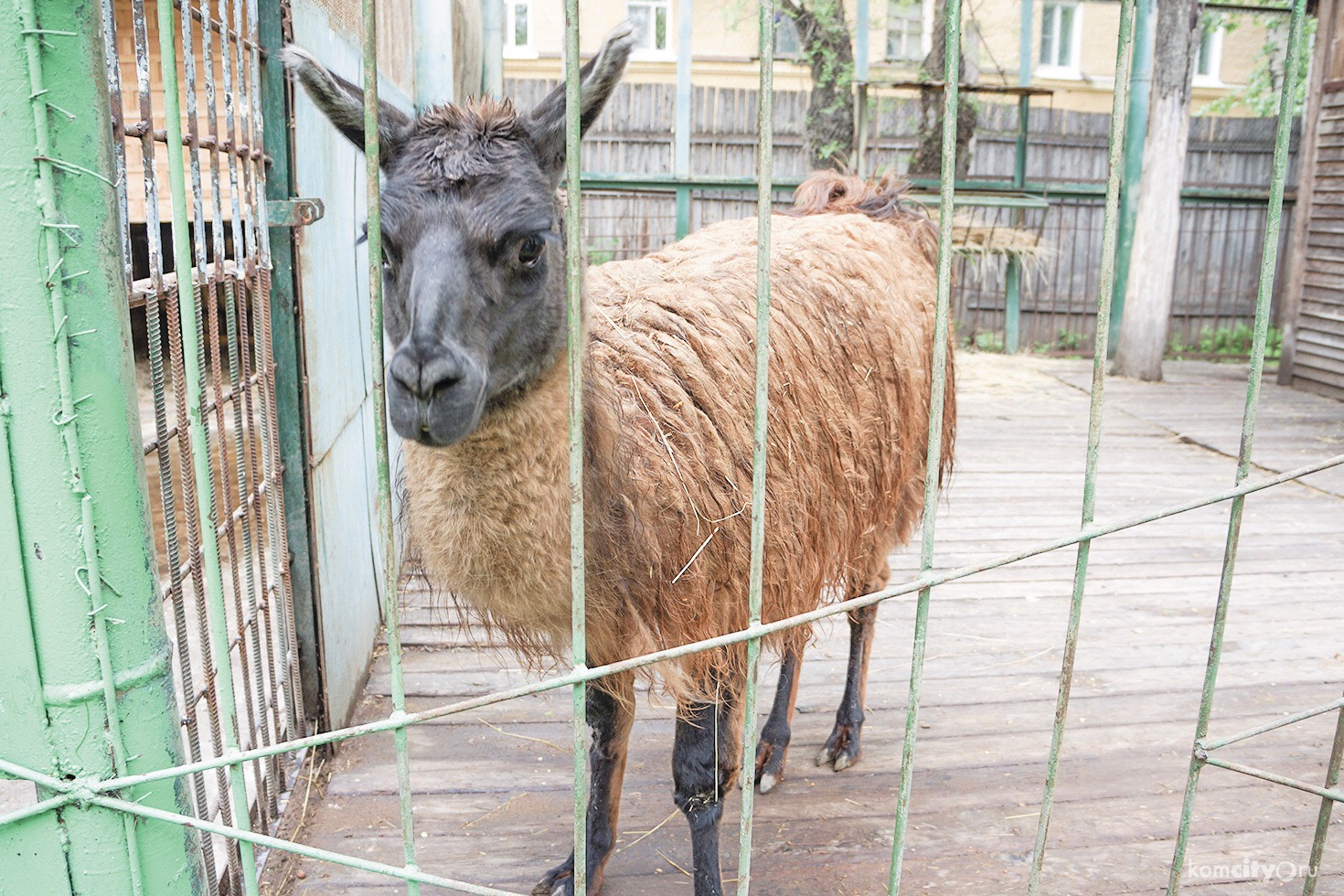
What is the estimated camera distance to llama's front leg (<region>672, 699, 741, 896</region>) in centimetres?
242

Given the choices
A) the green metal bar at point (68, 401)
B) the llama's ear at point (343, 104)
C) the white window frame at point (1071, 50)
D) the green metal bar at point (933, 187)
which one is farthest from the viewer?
the white window frame at point (1071, 50)

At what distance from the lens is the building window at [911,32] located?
15344 mm

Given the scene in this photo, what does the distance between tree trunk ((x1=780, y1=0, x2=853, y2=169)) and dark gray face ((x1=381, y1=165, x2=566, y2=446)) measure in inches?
362

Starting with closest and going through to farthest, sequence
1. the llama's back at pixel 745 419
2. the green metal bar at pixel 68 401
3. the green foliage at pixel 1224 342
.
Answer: the green metal bar at pixel 68 401 < the llama's back at pixel 745 419 < the green foliage at pixel 1224 342

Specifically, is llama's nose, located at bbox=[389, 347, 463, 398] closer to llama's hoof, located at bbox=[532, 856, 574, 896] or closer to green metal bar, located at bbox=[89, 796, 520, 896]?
green metal bar, located at bbox=[89, 796, 520, 896]

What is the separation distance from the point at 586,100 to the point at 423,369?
2.18 feet

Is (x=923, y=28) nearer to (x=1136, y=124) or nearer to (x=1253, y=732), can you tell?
(x=1136, y=124)

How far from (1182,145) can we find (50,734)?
33.0 feet

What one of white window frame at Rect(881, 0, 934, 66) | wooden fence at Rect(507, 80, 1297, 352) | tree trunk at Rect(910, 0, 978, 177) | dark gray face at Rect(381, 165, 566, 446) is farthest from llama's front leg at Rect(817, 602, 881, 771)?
white window frame at Rect(881, 0, 934, 66)

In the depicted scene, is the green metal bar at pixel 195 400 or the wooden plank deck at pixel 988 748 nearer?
the green metal bar at pixel 195 400

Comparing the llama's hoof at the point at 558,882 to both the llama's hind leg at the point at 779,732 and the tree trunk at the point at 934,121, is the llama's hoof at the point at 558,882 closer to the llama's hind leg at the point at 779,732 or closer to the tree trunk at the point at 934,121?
the llama's hind leg at the point at 779,732

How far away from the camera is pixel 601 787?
8.70 ft

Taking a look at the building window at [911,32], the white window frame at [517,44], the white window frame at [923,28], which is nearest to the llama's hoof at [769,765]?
the white window frame at [517,44]

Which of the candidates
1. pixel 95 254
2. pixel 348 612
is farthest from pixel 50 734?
pixel 348 612
